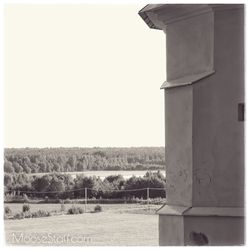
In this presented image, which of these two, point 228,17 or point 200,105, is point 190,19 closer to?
point 228,17

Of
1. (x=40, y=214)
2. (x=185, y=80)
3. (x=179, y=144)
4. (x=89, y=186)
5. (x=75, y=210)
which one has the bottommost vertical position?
(x=40, y=214)

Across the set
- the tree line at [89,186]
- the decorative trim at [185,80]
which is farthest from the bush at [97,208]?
the decorative trim at [185,80]

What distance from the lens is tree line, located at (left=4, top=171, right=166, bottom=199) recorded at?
2075cm

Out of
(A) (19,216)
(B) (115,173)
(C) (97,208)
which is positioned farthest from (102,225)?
(A) (19,216)

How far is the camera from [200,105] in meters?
7.32

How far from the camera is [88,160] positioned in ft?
62.3

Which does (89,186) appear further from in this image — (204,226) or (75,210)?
(204,226)

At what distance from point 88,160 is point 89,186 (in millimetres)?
3418

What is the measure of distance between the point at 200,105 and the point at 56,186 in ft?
49.9

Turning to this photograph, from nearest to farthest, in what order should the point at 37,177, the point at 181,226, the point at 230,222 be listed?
1. the point at 230,222
2. the point at 181,226
3. the point at 37,177

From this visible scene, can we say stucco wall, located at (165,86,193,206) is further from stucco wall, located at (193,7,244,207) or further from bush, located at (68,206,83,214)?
bush, located at (68,206,83,214)

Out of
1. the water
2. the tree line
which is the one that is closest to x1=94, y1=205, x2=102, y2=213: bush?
the tree line

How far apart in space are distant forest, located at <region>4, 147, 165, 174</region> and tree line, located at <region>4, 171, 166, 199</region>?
673mm

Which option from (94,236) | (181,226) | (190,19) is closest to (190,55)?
(190,19)
